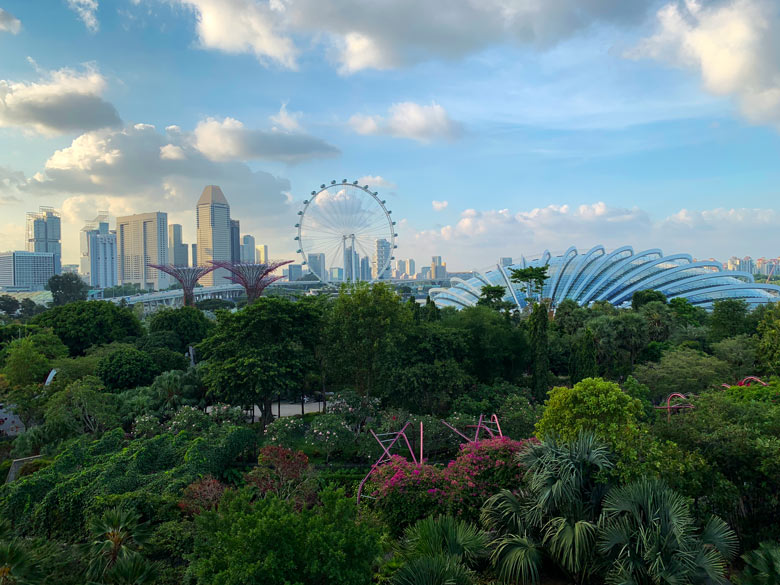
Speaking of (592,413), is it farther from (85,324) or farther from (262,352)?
(85,324)

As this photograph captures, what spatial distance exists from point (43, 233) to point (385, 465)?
218 metres

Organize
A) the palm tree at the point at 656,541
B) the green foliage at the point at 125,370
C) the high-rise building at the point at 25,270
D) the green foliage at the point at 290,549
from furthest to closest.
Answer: the high-rise building at the point at 25,270 → the green foliage at the point at 125,370 → the palm tree at the point at 656,541 → the green foliage at the point at 290,549

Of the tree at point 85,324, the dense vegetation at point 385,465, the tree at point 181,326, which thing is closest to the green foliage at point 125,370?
the dense vegetation at point 385,465

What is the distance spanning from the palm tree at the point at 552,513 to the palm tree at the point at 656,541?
526 mm

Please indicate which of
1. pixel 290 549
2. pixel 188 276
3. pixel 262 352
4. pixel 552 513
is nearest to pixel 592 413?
pixel 552 513

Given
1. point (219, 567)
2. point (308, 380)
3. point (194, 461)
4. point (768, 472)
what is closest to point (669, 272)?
point (308, 380)

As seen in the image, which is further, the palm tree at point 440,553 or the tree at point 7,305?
the tree at point 7,305

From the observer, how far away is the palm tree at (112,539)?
10.3 meters

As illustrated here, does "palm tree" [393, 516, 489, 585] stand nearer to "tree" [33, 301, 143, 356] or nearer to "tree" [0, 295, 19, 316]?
"tree" [33, 301, 143, 356]

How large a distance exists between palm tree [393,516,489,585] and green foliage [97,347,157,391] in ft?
67.3

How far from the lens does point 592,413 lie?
12.9 metres

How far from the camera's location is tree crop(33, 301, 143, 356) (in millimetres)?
35219

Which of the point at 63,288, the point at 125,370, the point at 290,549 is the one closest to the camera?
the point at 290,549

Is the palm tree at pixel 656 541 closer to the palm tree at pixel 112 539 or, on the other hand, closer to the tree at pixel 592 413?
the tree at pixel 592 413
